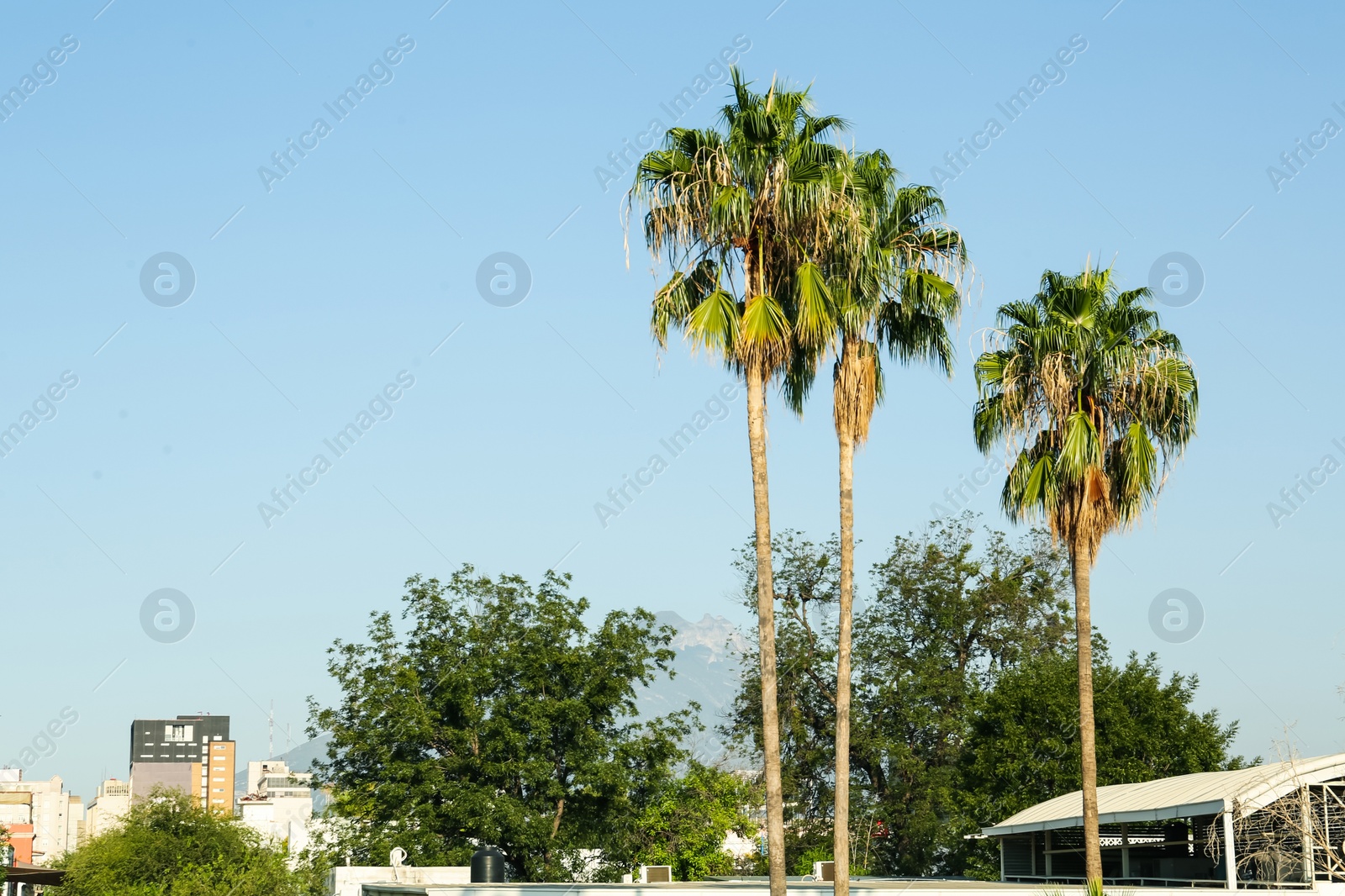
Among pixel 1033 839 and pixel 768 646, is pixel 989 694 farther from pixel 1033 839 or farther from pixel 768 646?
pixel 768 646

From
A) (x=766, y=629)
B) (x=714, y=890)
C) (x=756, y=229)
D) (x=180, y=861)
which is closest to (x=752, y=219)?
(x=756, y=229)

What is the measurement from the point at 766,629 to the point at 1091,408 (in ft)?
26.5

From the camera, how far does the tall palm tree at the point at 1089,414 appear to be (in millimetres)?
23703

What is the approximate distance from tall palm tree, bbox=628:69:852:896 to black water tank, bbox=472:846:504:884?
10.8 m

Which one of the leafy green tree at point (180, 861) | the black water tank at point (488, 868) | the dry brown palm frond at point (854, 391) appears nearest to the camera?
the dry brown palm frond at point (854, 391)

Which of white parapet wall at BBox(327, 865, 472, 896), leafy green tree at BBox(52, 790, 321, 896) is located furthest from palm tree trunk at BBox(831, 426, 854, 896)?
leafy green tree at BBox(52, 790, 321, 896)

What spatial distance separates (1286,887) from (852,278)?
15.9 metres

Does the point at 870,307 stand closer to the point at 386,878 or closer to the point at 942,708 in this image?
the point at 386,878

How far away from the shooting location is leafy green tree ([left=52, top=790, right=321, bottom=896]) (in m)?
55.4

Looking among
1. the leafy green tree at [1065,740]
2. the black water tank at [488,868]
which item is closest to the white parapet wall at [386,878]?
the black water tank at [488,868]

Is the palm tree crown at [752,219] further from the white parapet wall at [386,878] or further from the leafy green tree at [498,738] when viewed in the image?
the leafy green tree at [498,738]

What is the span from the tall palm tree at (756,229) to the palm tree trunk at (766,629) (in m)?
0.03

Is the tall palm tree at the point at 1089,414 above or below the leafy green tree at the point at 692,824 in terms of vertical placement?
above

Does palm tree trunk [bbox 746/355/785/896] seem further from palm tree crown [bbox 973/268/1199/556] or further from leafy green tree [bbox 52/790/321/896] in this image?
leafy green tree [bbox 52/790/321/896]
